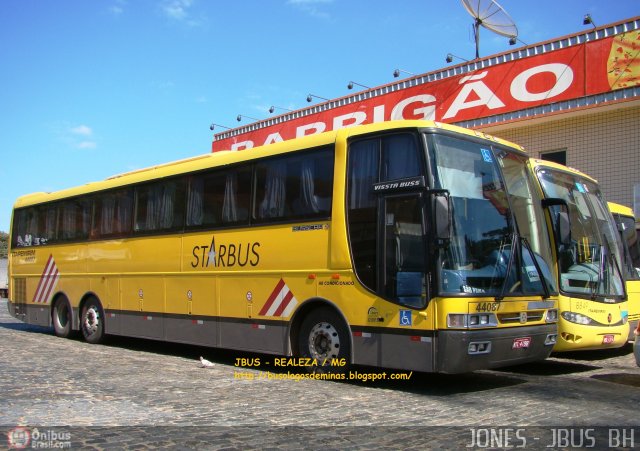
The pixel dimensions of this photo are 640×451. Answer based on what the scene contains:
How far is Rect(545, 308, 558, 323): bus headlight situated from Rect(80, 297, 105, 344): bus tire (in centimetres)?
928

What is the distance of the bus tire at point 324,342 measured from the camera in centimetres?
831

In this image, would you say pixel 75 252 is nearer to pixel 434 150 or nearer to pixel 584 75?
pixel 434 150

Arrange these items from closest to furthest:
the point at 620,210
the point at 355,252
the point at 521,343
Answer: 1. the point at 521,343
2. the point at 355,252
3. the point at 620,210

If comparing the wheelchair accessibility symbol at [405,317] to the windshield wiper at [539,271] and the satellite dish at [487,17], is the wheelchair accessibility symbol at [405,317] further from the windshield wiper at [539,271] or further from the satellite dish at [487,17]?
the satellite dish at [487,17]

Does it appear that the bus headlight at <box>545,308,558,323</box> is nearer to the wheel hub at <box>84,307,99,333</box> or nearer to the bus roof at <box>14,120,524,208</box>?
the bus roof at <box>14,120,524,208</box>

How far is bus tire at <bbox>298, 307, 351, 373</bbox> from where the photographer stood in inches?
327

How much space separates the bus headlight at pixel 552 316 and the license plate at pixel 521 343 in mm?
547

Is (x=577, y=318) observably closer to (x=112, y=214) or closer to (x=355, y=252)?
(x=355, y=252)

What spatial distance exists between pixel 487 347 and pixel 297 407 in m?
2.38

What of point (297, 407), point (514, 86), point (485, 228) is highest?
point (514, 86)

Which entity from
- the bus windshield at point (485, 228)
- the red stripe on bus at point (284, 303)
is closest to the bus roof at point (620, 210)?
the bus windshield at point (485, 228)

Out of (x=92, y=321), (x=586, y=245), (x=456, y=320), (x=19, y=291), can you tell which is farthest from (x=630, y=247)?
(x=19, y=291)

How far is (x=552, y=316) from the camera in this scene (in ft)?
27.5

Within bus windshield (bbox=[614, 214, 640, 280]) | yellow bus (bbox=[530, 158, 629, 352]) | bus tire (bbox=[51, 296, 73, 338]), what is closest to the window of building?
bus windshield (bbox=[614, 214, 640, 280])
